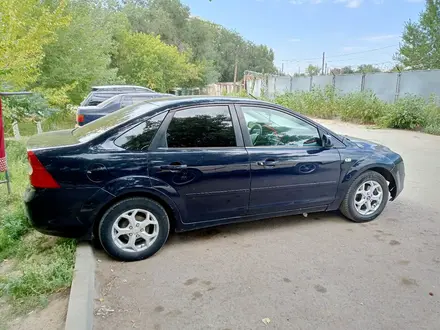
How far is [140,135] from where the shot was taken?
335cm

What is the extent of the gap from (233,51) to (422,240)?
177 ft

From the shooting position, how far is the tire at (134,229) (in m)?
3.23

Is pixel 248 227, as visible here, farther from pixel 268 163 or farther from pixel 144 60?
pixel 144 60

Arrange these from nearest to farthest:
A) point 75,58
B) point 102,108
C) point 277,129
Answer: point 277,129 < point 102,108 < point 75,58

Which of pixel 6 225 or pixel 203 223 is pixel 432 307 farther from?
pixel 6 225

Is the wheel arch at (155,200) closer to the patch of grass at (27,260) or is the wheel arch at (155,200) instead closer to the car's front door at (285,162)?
the patch of grass at (27,260)

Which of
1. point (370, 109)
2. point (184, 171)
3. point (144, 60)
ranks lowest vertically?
point (184, 171)

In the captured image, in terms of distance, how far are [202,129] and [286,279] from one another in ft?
5.45

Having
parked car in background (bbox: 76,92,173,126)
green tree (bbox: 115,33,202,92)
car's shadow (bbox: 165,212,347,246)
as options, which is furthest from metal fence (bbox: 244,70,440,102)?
car's shadow (bbox: 165,212,347,246)

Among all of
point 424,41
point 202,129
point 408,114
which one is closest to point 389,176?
point 202,129

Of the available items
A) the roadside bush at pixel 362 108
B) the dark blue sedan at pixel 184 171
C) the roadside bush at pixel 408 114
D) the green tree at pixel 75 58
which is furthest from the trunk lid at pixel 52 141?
the roadside bush at pixel 362 108

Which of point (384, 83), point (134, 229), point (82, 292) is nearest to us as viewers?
point (82, 292)

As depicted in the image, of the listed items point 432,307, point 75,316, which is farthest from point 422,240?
point 75,316

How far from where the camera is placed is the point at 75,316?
93.6 inches
